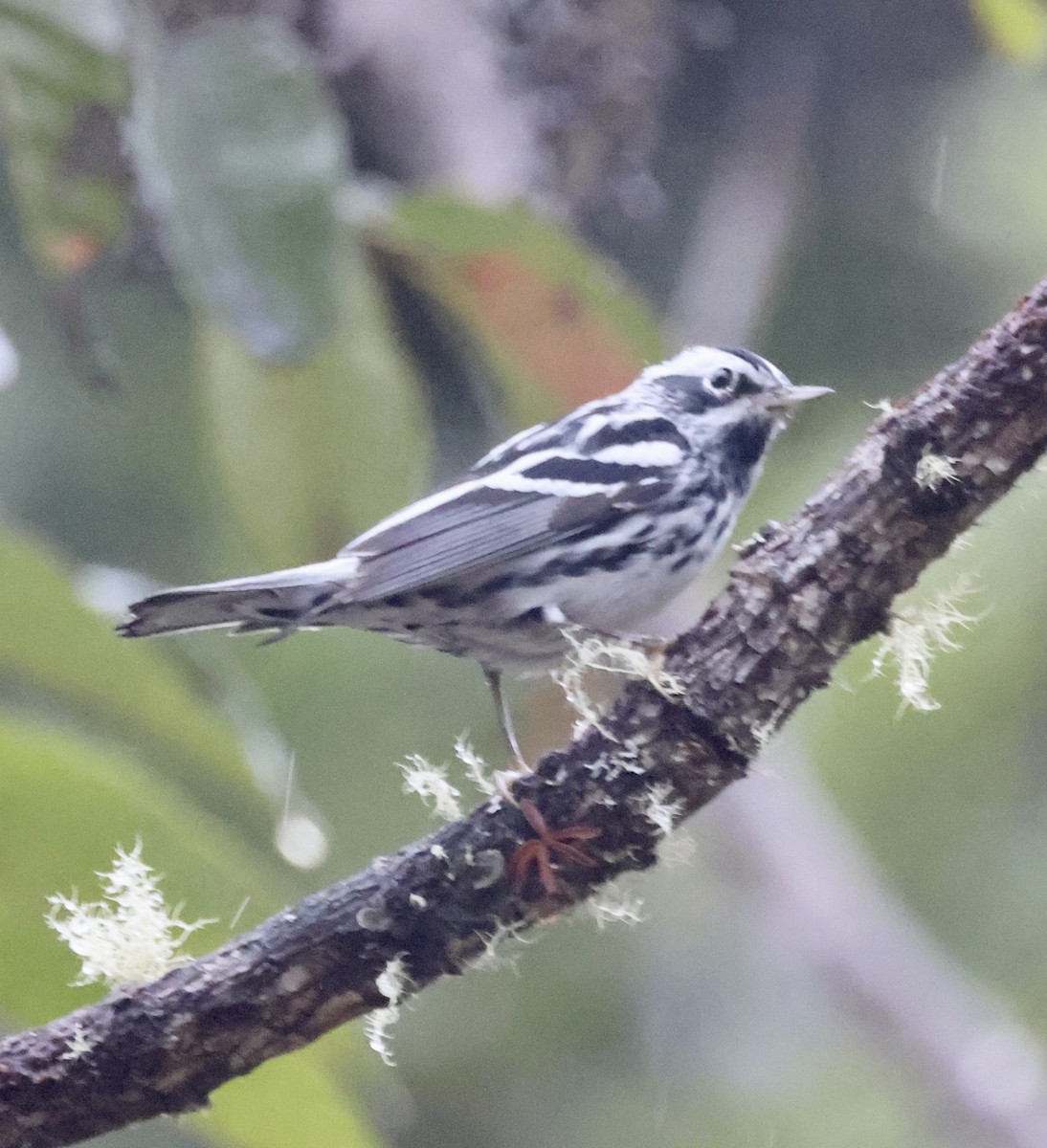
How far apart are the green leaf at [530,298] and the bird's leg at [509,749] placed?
726mm

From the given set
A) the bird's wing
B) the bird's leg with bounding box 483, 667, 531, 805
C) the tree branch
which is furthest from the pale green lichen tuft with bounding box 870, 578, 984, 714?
the bird's wing

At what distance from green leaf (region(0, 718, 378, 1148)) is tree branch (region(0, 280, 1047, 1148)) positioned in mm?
423

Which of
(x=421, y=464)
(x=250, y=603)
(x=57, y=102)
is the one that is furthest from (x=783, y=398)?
(x=57, y=102)

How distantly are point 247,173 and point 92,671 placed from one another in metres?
0.95

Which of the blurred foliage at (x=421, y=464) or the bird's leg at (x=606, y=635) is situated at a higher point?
the blurred foliage at (x=421, y=464)

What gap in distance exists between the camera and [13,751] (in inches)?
83.9

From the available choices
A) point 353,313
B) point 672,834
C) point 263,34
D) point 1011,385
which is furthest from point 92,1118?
point 263,34

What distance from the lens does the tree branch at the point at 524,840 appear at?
5.11 feet

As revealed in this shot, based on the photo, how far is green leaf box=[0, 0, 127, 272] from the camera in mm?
2883

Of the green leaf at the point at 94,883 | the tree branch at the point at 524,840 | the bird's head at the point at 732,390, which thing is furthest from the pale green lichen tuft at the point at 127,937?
the bird's head at the point at 732,390

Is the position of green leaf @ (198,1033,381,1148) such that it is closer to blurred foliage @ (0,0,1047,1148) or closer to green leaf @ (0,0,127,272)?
blurred foliage @ (0,0,1047,1148)

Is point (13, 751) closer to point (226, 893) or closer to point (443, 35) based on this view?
point (226, 893)

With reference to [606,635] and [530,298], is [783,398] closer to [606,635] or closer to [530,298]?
[530,298]

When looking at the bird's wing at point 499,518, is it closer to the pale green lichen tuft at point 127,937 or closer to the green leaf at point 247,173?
the green leaf at point 247,173
